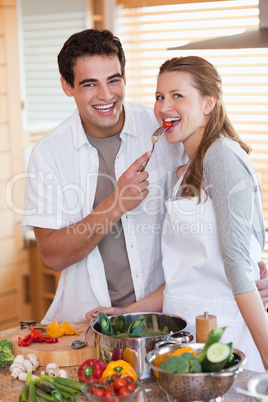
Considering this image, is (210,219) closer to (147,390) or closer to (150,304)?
(150,304)

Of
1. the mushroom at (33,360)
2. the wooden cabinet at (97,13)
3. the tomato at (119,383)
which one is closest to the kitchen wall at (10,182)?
the wooden cabinet at (97,13)

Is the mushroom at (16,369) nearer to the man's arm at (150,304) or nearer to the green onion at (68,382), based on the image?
the green onion at (68,382)

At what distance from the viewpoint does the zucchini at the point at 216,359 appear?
1354 mm

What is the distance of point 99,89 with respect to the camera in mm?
2090

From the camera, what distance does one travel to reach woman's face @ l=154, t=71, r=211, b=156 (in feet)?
→ 6.23

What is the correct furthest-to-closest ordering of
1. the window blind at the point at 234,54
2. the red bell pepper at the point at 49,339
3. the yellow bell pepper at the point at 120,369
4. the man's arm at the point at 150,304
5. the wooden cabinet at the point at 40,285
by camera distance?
the wooden cabinet at the point at 40,285, the window blind at the point at 234,54, the man's arm at the point at 150,304, the red bell pepper at the point at 49,339, the yellow bell pepper at the point at 120,369

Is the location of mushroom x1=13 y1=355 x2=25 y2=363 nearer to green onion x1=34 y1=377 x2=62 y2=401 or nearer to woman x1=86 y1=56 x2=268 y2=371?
green onion x1=34 y1=377 x2=62 y2=401

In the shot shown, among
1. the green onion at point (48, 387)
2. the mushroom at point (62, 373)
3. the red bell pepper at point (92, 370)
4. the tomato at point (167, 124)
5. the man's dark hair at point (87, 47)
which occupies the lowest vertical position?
the green onion at point (48, 387)

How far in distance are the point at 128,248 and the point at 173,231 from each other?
0.31 meters

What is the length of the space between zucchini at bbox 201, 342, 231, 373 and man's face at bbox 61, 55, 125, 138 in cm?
103

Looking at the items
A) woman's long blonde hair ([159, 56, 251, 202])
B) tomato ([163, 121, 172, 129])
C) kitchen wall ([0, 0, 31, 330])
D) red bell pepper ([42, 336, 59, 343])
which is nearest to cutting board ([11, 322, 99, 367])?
red bell pepper ([42, 336, 59, 343])

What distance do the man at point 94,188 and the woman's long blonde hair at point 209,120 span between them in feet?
0.80

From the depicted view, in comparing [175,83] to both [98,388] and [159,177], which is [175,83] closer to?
[159,177]

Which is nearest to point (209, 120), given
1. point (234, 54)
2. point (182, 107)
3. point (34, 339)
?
point (182, 107)
